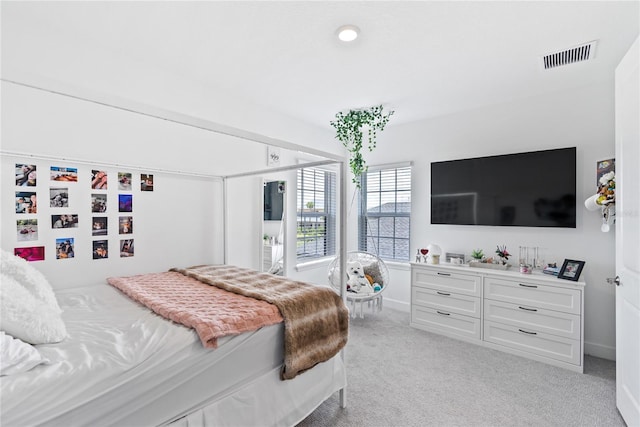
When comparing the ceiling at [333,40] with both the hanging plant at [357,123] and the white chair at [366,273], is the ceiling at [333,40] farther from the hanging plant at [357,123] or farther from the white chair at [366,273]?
the white chair at [366,273]

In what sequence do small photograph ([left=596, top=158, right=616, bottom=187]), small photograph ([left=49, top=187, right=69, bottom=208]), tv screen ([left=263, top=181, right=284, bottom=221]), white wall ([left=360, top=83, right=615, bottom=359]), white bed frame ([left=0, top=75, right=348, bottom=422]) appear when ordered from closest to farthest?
1. white bed frame ([left=0, top=75, right=348, bottom=422])
2. small photograph ([left=49, top=187, right=69, bottom=208])
3. small photograph ([left=596, top=158, right=616, bottom=187])
4. white wall ([left=360, top=83, right=615, bottom=359])
5. tv screen ([left=263, top=181, right=284, bottom=221])

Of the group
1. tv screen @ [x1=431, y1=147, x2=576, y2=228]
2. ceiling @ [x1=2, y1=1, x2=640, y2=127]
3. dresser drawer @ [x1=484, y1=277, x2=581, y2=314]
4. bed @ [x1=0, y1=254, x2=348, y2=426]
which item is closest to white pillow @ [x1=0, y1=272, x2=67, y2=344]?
bed @ [x1=0, y1=254, x2=348, y2=426]

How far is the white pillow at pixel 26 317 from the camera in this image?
115cm

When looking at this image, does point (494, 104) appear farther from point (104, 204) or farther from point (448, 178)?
point (104, 204)

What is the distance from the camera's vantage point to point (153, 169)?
2.55 meters

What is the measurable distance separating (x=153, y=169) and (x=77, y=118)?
23.2 inches

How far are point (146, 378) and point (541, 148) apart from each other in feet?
12.4

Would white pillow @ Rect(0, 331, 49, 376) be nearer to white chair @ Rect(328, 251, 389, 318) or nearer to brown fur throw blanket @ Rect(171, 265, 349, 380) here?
brown fur throw blanket @ Rect(171, 265, 349, 380)

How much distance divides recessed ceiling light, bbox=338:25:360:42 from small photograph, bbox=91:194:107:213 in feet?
6.86

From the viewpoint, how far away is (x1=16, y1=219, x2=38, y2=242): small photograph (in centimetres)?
198

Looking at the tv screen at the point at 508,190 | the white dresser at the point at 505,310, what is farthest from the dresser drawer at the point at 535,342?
the tv screen at the point at 508,190

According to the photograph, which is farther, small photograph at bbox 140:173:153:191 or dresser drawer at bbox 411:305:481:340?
dresser drawer at bbox 411:305:481:340

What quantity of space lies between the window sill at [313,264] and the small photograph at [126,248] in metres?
1.93

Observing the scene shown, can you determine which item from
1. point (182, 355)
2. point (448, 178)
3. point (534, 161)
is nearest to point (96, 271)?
point (182, 355)
